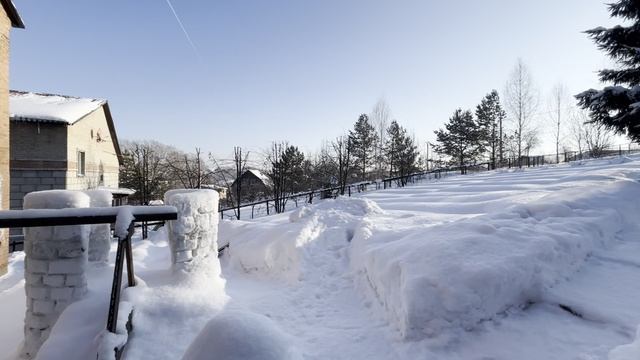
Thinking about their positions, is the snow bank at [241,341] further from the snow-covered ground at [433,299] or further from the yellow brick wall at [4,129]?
the yellow brick wall at [4,129]

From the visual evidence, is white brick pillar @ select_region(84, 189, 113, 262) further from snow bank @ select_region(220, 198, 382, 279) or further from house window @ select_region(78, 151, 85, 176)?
house window @ select_region(78, 151, 85, 176)

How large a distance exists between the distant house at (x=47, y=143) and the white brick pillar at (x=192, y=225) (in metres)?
13.6

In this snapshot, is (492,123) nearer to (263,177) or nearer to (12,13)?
(263,177)

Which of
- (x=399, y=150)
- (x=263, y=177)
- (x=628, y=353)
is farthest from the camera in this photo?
(x=263, y=177)

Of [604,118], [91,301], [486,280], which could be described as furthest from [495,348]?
[604,118]

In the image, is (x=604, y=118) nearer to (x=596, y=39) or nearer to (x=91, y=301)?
(x=596, y=39)

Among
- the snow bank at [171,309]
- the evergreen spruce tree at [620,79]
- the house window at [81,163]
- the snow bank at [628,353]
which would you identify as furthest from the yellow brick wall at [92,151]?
the evergreen spruce tree at [620,79]

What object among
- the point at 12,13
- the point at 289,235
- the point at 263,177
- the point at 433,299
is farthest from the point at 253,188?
the point at 433,299

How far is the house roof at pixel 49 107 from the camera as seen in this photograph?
15.5 m

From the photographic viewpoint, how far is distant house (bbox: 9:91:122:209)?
1544cm

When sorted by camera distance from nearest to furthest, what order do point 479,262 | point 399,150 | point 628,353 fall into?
point 628,353, point 479,262, point 399,150

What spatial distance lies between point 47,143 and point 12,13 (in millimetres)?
7229

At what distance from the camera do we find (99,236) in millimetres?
6742

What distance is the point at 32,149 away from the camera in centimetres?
1558
